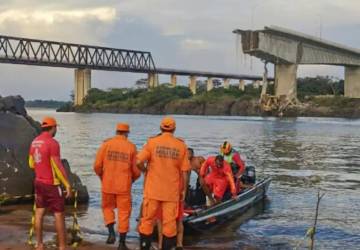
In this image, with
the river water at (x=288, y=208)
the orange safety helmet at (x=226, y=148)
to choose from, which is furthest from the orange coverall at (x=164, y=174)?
the orange safety helmet at (x=226, y=148)

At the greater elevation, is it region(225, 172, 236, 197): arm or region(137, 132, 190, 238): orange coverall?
region(137, 132, 190, 238): orange coverall

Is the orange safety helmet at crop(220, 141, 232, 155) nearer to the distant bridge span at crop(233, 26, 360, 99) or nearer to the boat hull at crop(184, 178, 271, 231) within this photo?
the boat hull at crop(184, 178, 271, 231)

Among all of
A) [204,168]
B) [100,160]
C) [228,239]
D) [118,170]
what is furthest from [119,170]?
[228,239]

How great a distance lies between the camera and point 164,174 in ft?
29.0

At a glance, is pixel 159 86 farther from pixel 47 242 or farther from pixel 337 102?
pixel 47 242

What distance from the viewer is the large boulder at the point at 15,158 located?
47.6 feet

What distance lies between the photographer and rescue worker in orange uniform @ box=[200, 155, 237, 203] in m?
12.9

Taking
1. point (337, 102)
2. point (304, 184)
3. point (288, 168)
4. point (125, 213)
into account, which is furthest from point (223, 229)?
point (337, 102)

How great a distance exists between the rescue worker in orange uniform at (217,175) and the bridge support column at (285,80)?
9522 centimetres

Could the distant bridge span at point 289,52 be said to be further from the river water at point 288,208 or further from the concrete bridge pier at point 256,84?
the river water at point 288,208

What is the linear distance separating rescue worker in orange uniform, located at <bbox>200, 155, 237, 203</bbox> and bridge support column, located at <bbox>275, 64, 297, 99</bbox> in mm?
95215

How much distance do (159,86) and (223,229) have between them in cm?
15692

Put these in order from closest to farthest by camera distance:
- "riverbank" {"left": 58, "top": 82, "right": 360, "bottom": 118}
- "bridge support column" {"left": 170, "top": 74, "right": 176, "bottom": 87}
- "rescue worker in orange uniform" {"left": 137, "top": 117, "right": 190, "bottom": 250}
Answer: "rescue worker in orange uniform" {"left": 137, "top": 117, "right": 190, "bottom": 250} < "riverbank" {"left": 58, "top": 82, "right": 360, "bottom": 118} < "bridge support column" {"left": 170, "top": 74, "right": 176, "bottom": 87}

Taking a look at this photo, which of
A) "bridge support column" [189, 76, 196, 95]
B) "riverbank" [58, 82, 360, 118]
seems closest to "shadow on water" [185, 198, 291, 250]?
"riverbank" [58, 82, 360, 118]
